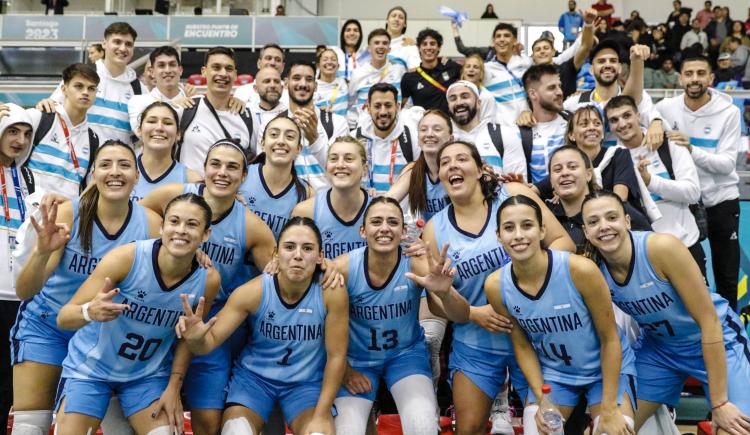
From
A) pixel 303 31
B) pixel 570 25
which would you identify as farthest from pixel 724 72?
pixel 303 31

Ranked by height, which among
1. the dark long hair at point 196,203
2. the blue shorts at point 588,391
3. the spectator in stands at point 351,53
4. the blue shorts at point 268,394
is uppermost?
the spectator in stands at point 351,53

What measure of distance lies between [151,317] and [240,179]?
3.30ft

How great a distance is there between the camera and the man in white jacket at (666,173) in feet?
18.6

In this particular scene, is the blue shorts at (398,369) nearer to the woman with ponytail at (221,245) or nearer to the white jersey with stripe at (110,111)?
the woman with ponytail at (221,245)

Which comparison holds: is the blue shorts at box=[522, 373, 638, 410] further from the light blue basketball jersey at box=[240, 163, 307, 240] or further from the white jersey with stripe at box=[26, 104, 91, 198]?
the white jersey with stripe at box=[26, 104, 91, 198]

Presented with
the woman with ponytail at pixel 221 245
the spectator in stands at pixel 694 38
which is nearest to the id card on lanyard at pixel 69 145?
the woman with ponytail at pixel 221 245

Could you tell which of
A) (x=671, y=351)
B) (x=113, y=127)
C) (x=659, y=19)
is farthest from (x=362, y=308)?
(x=659, y=19)

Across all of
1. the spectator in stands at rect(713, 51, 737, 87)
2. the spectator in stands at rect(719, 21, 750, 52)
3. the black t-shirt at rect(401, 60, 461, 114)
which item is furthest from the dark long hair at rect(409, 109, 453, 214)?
the spectator in stands at rect(719, 21, 750, 52)

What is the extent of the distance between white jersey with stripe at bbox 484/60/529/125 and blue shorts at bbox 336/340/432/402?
3130mm

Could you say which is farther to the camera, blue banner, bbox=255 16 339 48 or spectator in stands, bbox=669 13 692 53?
spectator in stands, bbox=669 13 692 53

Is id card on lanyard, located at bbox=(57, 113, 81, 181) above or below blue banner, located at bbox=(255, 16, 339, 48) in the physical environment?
below

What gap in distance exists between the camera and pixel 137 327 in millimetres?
4340

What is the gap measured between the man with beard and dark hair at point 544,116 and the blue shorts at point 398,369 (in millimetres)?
1751

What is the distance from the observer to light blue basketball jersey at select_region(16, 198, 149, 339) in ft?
14.8
